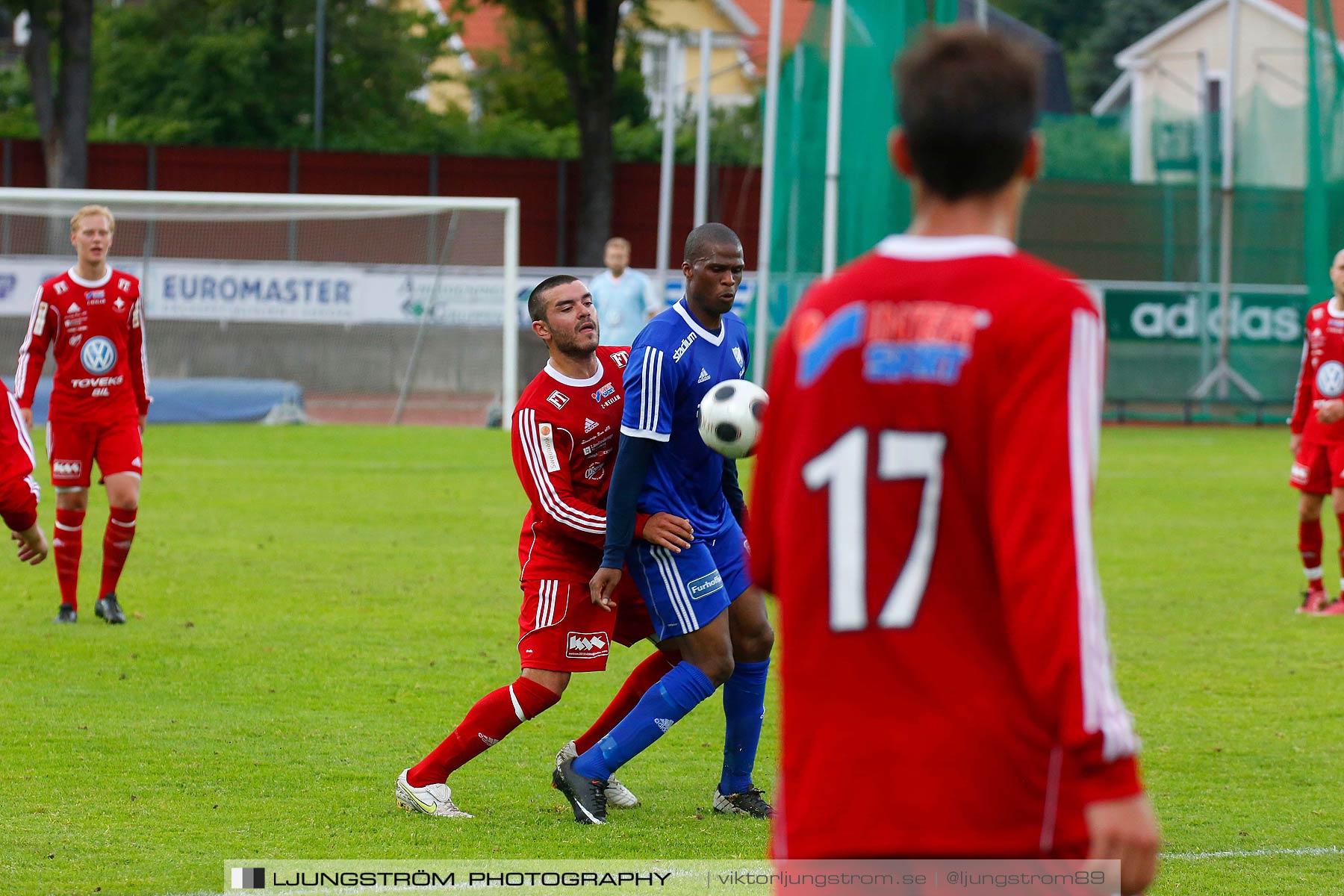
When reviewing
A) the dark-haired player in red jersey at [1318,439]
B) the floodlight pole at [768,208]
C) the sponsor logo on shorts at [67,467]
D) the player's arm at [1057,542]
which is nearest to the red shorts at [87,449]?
the sponsor logo on shorts at [67,467]

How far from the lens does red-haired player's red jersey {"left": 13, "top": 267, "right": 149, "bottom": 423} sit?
8461 mm

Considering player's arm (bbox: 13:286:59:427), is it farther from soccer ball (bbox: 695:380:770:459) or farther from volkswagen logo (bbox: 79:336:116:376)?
soccer ball (bbox: 695:380:770:459)

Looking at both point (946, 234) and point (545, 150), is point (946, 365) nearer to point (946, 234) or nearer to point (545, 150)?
point (946, 234)

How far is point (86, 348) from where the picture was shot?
848 cm

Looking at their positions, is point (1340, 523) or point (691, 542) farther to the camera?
point (1340, 523)

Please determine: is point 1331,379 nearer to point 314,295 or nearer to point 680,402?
point 680,402

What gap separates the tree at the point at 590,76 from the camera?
28266 mm

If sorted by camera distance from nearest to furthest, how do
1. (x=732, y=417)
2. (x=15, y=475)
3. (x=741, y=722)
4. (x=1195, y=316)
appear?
(x=732, y=417) → (x=741, y=722) → (x=15, y=475) → (x=1195, y=316)

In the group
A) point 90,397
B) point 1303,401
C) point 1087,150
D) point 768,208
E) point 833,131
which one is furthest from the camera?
point 1087,150

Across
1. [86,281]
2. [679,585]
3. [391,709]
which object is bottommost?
[391,709]

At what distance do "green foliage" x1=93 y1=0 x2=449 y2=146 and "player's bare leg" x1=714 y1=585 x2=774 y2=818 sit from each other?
104 feet

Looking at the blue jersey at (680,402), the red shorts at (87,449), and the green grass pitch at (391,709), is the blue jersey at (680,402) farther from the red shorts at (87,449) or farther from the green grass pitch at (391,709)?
the red shorts at (87,449)

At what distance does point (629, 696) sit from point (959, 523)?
353cm

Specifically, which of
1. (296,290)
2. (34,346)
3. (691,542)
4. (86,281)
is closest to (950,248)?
(691,542)
